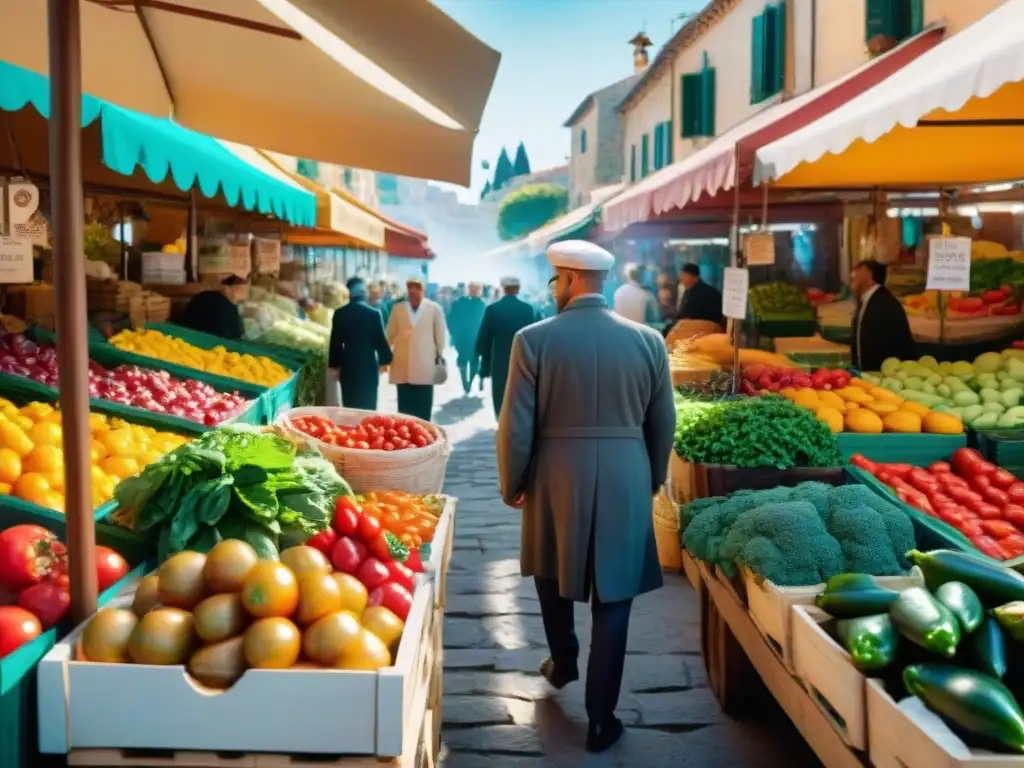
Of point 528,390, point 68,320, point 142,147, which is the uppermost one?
point 142,147

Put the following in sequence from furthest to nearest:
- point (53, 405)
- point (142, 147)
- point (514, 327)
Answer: point (514, 327)
point (53, 405)
point (142, 147)

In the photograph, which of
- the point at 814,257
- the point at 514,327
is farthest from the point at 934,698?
the point at 814,257

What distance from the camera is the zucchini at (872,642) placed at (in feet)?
8.70

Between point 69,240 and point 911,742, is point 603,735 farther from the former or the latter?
point 69,240

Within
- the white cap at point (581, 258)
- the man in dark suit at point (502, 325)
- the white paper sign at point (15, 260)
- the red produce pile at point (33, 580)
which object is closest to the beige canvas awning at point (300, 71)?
the white cap at point (581, 258)

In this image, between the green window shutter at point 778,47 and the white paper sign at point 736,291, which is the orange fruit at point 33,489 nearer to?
the white paper sign at point 736,291

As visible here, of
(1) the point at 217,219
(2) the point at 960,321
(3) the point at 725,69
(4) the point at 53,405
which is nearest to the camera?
(4) the point at 53,405

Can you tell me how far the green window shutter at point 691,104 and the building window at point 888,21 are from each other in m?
8.75

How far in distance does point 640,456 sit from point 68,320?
2346mm

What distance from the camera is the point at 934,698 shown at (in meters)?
2.43

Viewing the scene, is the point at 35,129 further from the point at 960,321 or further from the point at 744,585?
the point at 960,321

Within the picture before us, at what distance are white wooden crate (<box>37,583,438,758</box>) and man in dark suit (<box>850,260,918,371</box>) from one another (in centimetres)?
612

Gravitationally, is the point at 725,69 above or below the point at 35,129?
above

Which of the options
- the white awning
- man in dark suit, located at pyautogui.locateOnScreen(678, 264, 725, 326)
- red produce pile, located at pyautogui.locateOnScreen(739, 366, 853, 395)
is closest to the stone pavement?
red produce pile, located at pyautogui.locateOnScreen(739, 366, 853, 395)
